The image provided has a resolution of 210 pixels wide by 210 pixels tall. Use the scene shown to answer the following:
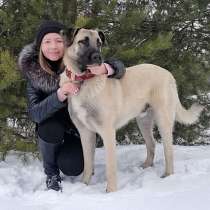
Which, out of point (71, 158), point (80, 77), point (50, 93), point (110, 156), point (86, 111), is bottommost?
point (71, 158)

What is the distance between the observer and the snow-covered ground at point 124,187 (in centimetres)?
297

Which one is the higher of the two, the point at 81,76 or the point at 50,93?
the point at 81,76

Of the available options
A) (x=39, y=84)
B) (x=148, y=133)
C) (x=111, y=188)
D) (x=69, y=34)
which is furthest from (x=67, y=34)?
(x=148, y=133)

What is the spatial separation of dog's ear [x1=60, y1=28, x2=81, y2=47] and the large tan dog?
0.08 ft

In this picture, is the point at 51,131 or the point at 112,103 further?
the point at 51,131

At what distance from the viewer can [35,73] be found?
369 cm

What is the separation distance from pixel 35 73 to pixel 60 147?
72 centimetres

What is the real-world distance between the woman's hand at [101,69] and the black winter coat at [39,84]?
0.06m

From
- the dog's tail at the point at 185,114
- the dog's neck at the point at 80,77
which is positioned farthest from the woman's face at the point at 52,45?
the dog's tail at the point at 185,114

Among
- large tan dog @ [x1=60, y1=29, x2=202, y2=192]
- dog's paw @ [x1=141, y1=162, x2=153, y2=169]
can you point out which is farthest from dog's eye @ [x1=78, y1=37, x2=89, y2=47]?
dog's paw @ [x1=141, y1=162, x2=153, y2=169]

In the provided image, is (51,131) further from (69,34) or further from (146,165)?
(146,165)

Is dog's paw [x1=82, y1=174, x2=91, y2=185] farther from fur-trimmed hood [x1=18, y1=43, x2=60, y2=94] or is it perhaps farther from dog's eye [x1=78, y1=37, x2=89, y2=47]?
dog's eye [x1=78, y1=37, x2=89, y2=47]

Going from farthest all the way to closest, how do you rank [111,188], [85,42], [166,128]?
[166,128] → [111,188] → [85,42]

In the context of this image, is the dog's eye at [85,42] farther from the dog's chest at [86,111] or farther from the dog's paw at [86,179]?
the dog's paw at [86,179]
